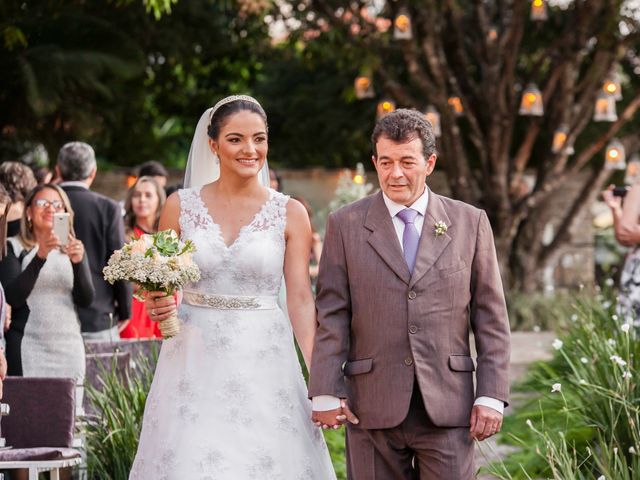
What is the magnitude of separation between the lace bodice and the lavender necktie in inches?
33.2

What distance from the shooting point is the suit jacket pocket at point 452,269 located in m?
4.49

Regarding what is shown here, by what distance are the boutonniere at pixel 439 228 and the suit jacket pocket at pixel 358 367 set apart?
53cm

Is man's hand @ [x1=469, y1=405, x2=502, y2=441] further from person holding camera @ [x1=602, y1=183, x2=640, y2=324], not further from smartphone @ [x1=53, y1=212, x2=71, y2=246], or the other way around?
person holding camera @ [x1=602, y1=183, x2=640, y2=324]

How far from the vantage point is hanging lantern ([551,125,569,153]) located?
17875 mm

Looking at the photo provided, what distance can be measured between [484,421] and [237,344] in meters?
1.24

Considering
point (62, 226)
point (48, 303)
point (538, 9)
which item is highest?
point (538, 9)

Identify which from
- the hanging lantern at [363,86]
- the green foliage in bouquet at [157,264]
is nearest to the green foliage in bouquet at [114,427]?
the green foliage in bouquet at [157,264]

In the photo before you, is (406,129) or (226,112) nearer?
(406,129)

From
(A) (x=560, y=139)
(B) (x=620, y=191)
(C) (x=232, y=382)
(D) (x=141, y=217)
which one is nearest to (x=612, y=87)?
(A) (x=560, y=139)

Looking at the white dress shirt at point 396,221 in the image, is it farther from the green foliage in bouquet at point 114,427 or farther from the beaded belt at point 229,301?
the green foliage in bouquet at point 114,427

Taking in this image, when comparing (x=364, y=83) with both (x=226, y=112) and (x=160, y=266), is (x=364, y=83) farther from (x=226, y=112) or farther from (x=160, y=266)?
(x=160, y=266)

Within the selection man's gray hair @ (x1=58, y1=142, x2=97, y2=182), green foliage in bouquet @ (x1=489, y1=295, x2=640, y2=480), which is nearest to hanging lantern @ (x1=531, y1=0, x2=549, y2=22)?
green foliage in bouquet @ (x1=489, y1=295, x2=640, y2=480)

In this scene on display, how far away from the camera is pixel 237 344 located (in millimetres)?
5191

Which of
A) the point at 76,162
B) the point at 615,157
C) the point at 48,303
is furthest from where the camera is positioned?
the point at 615,157
